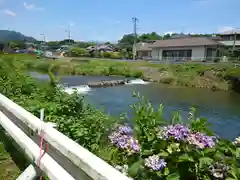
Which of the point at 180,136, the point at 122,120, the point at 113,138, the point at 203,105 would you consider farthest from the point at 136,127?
the point at 203,105

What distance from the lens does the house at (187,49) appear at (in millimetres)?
42513

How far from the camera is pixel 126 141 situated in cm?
198

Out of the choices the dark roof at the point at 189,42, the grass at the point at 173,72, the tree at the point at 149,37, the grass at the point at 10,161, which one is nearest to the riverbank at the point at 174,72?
the grass at the point at 173,72

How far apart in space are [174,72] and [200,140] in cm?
2928

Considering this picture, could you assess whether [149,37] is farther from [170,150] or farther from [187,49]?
[170,150]

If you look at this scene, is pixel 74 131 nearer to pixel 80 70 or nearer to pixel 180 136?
pixel 180 136

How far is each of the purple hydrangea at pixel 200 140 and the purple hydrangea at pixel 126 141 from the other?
0.41 m

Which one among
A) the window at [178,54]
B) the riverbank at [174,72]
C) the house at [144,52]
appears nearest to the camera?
the riverbank at [174,72]

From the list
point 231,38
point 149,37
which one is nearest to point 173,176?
point 231,38

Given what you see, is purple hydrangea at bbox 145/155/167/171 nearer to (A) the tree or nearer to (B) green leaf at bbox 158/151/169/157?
(B) green leaf at bbox 158/151/169/157

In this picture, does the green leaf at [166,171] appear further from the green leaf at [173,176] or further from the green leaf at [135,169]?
the green leaf at [135,169]

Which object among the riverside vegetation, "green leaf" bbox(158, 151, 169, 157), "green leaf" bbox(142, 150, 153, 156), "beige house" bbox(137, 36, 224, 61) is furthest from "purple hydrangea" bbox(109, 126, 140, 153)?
"beige house" bbox(137, 36, 224, 61)

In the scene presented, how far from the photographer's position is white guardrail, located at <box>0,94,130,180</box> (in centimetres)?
161

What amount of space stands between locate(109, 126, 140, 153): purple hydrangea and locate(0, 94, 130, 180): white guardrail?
0.27 m
